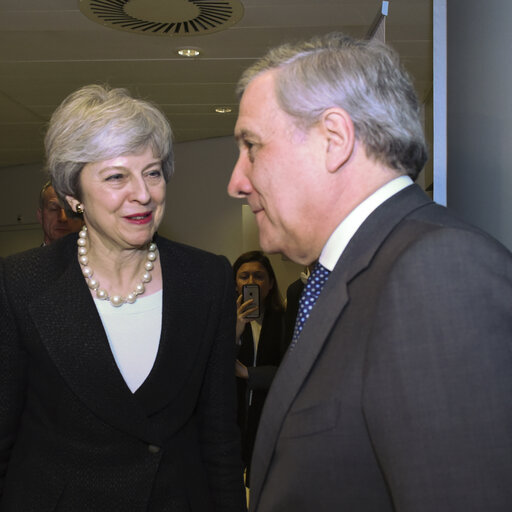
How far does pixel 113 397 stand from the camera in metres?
1.69

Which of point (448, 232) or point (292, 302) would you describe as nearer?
point (448, 232)

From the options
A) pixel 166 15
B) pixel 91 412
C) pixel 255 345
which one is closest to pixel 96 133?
pixel 91 412

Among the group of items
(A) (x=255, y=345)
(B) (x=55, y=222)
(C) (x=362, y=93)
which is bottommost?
(A) (x=255, y=345)

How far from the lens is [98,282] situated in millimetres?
1845

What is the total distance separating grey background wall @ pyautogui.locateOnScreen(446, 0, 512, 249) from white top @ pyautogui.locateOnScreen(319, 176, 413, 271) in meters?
0.29

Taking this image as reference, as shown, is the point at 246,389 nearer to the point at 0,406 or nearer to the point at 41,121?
the point at 0,406

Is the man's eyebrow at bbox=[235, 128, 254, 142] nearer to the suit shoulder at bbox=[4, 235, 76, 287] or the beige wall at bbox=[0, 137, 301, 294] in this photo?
the suit shoulder at bbox=[4, 235, 76, 287]

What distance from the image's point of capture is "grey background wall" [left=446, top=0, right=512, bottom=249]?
1.29 meters

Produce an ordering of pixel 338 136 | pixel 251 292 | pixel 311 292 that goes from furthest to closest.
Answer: pixel 251 292 < pixel 311 292 < pixel 338 136

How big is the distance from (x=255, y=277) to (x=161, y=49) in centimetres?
221

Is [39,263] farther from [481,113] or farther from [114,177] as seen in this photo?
[481,113]

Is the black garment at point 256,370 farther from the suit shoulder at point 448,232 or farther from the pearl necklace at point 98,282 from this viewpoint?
the suit shoulder at point 448,232

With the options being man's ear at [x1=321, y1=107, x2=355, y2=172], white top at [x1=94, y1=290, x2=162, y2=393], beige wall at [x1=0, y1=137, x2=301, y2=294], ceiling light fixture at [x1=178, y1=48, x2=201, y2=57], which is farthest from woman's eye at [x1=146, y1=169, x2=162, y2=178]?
beige wall at [x1=0, y1=137, x2=301, y2=294]

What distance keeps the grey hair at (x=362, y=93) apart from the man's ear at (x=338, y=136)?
0.6 inches
